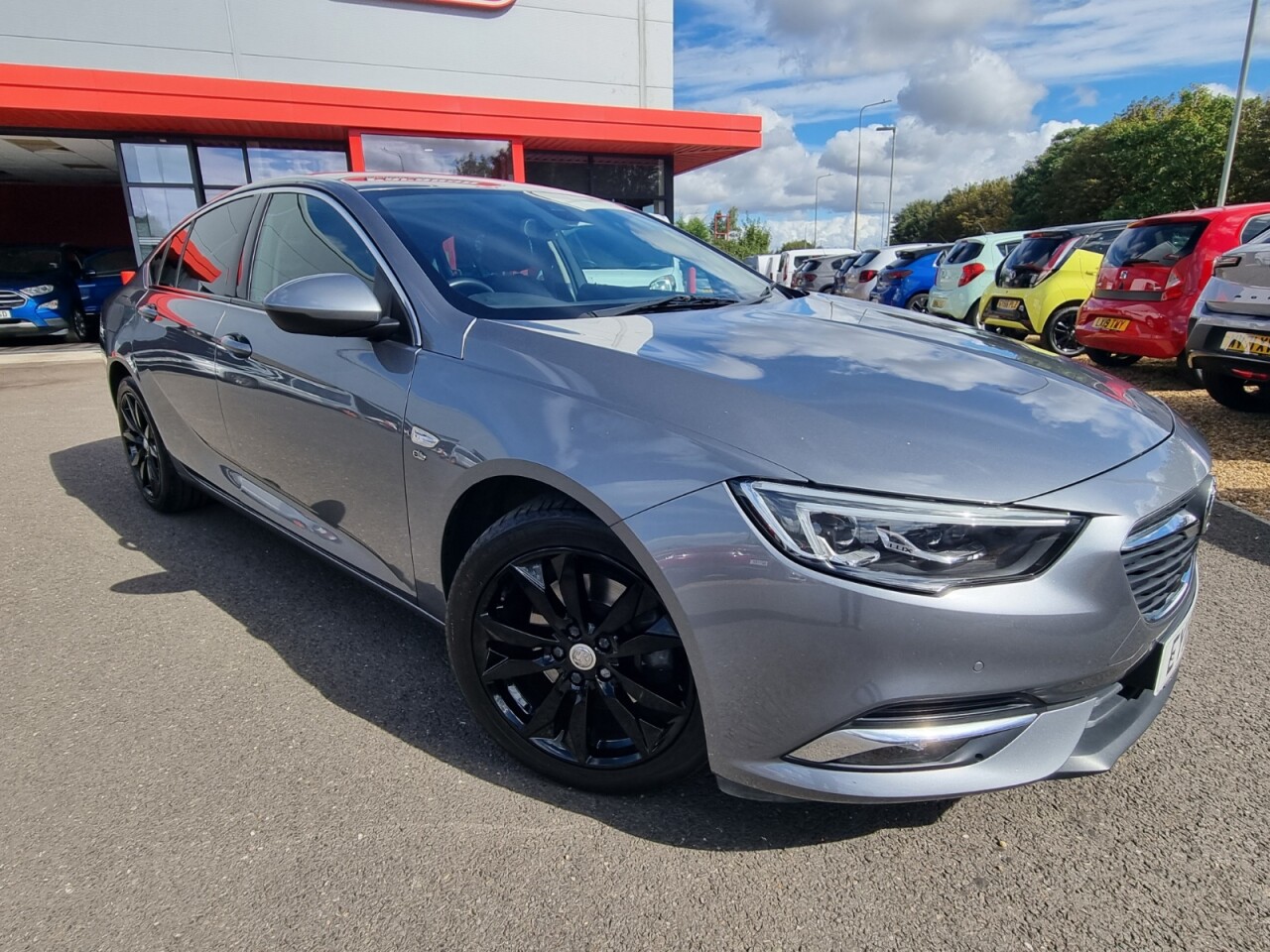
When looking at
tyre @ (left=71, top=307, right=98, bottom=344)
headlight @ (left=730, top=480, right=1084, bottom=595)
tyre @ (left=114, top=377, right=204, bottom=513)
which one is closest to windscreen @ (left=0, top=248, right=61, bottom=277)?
tyre @ (left=71, top=307, right=98, bottom=344)

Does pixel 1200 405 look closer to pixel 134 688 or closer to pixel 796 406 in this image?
pixel 796 406

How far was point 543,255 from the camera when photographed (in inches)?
106

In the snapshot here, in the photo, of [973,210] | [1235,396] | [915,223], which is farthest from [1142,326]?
[915,223]

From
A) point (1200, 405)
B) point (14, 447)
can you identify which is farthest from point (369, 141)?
point (1200, 405)

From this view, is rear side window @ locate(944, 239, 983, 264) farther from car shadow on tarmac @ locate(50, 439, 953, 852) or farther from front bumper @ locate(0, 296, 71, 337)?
front bumper @ locate(0, 296, 71, 337)

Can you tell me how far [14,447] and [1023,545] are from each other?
23.4 feet

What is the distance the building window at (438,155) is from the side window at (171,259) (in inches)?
431

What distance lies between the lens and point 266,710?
2490 millimetres

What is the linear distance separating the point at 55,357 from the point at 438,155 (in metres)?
7.06

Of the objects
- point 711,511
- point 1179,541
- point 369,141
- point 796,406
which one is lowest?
point 1179,541

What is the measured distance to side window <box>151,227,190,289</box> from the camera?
152 inches

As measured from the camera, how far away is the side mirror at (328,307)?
219 centimetres

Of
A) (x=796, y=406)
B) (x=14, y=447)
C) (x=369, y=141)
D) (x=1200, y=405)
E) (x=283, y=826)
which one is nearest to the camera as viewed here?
(x=796, y=406)

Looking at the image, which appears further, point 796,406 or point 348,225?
point 348,225
